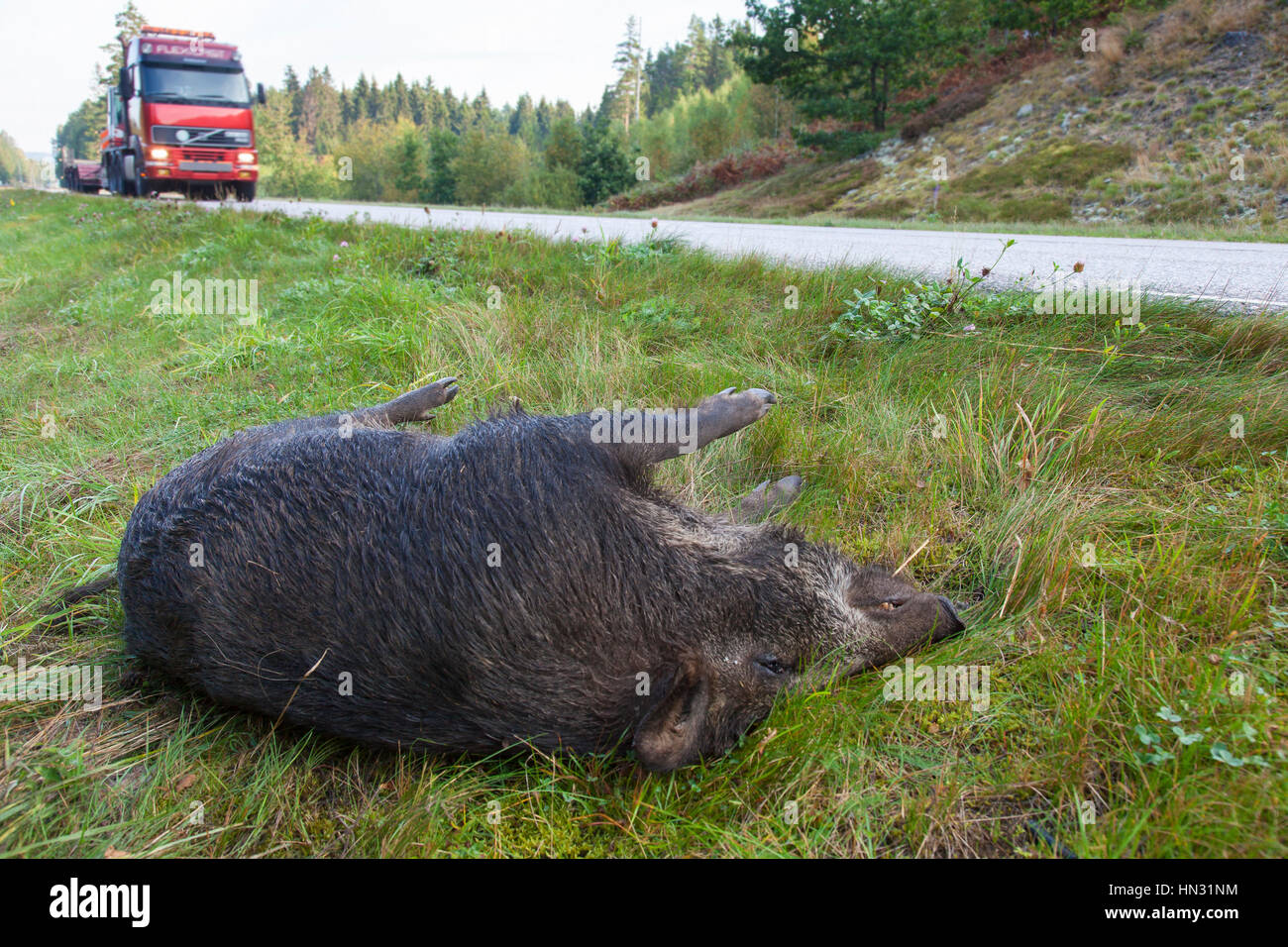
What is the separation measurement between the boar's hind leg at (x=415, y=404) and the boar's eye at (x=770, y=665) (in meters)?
2.23

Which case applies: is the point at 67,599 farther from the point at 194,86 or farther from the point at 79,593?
the point at 194,86

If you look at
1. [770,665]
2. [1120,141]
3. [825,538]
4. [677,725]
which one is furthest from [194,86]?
[1120,141]

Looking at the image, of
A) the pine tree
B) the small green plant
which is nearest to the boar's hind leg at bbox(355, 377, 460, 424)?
the small green plant

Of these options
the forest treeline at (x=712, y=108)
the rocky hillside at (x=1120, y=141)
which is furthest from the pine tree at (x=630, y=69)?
the rocky hillside at (x=1120, y=141)

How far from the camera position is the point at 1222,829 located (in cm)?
167

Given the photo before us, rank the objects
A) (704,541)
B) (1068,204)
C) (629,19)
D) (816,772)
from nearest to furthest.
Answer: (816,772) < (704,541) < (1068,204) < (629,19)

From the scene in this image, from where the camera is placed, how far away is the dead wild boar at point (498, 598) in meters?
2.28

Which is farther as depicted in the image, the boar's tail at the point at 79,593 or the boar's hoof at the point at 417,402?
the boar's hoof at the point at 417,402

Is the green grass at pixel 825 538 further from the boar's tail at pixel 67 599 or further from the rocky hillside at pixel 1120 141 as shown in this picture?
the rocky hillside at pixel 1120 141

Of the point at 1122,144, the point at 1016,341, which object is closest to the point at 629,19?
the point at 1122,144

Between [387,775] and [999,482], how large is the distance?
2601 mm

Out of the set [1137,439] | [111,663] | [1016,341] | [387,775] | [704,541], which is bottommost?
[387,775]

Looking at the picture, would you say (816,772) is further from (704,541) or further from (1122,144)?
(1122,144)

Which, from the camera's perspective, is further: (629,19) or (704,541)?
(629,19)
